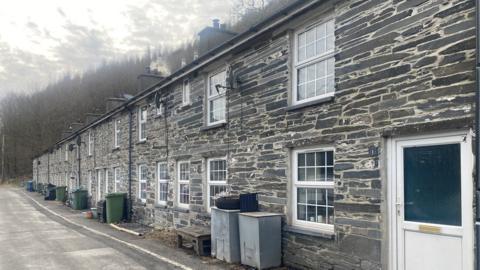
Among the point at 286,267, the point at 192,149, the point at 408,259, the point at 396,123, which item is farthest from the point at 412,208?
the point at 192,149

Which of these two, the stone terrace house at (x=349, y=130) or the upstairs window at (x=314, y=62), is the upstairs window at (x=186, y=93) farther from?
the upstairs window at (x=314, y=62)

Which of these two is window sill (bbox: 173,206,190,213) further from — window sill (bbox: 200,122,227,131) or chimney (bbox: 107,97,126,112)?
chimney (bbox: 107,97,126,112)

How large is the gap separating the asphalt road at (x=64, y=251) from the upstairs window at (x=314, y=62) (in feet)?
14.9

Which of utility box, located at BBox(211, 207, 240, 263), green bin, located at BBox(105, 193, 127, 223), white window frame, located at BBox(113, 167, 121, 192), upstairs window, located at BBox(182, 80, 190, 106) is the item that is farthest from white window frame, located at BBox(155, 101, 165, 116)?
utility box, located at BBox(211, 207, 240, 263)

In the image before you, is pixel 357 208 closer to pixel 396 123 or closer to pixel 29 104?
pixel 396 123

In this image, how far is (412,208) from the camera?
20.0 ft

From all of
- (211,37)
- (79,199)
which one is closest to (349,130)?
(211,37)

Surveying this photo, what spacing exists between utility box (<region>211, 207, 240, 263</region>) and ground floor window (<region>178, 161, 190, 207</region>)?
3.70 metres

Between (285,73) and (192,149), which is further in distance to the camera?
(192,149)

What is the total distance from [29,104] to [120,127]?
51567 millimetres

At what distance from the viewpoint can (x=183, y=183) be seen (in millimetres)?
13539

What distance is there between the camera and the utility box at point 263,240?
8.27 m

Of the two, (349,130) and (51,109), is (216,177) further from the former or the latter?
(51,109)

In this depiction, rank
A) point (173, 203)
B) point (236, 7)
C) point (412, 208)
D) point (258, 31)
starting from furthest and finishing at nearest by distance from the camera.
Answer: point (236, 7), point (173, 203), point (258, 31), point (412, 208)
